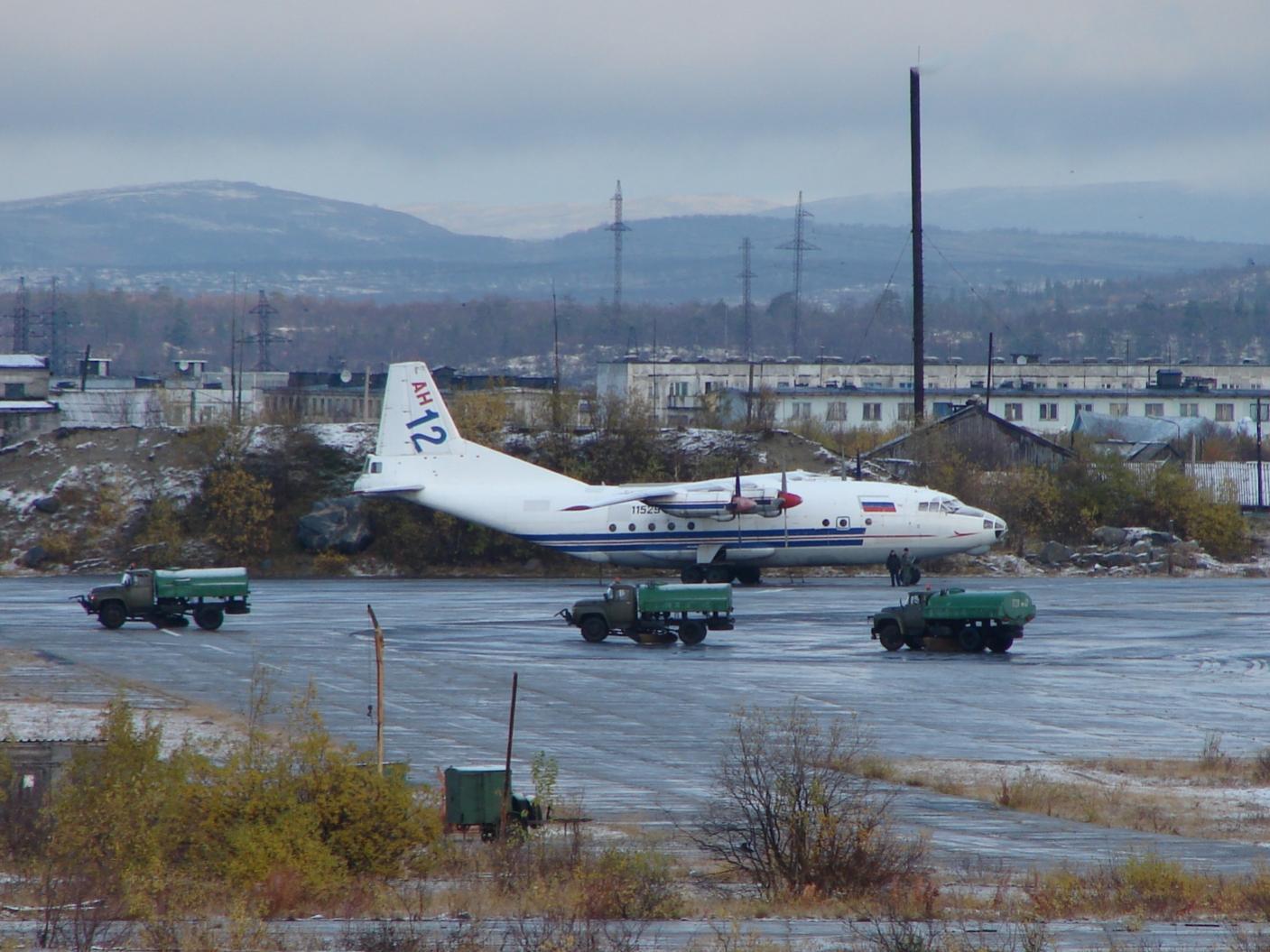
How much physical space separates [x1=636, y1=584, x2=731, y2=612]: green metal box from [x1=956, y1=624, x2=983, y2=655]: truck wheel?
554 cm

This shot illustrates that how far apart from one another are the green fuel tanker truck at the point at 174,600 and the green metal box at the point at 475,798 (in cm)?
2337

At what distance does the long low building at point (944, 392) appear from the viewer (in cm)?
11125

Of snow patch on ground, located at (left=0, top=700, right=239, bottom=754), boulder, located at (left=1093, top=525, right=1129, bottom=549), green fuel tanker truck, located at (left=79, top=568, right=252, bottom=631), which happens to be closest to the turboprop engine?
green fuel tanker truck, located at (left=79, top=568, right=252, bottom=631)

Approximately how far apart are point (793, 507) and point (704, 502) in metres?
2.91

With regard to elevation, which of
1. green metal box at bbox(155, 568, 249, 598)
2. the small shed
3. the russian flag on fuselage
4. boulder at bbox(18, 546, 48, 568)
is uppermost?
the small shed

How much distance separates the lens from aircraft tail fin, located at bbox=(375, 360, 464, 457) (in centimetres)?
5481

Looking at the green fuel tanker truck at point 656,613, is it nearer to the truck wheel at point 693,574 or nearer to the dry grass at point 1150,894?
the truck wheel at point 693,574

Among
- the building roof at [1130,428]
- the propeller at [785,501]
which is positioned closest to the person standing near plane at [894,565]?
the propeller at [785,501]

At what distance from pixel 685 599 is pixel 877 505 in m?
15.0

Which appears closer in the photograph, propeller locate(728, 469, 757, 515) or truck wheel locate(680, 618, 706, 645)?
truck wheel locate(680, 618, 706, 645)

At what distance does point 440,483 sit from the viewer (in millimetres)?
54250

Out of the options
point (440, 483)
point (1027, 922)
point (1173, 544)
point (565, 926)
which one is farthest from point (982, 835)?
point (1173, 544)

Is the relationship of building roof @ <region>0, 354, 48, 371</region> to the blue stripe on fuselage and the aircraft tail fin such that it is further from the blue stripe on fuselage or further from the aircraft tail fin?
the blue stripe on fuselage

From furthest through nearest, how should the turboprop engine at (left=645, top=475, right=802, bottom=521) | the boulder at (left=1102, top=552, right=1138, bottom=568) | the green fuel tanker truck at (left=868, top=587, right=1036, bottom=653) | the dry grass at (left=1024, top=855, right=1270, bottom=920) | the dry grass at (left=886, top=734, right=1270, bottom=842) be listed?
the boulder at (left=1102, top=552, right=1138, bottom=568) → the turboprop engine at (left=645, top=475, right=802, bottom=521) → the green fuel tanker truck at (left=868, top=587, right=1036, bottom=653) → the dry grass at (left=886, top=734, right=1270, bottom=842) → the dry grass at (left=1024, top=855, right=1270, bottom=920)
